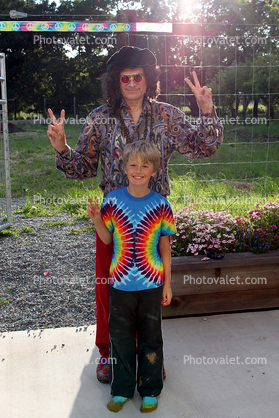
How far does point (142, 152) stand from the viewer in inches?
83.4

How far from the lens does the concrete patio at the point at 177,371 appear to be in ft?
7.43

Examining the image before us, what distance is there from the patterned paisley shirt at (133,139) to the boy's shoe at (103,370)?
107 centimetres

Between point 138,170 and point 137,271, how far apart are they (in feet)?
1.76

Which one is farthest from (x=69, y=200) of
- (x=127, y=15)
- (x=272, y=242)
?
(x=272, y=242)

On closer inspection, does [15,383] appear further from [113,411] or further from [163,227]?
[163,227]

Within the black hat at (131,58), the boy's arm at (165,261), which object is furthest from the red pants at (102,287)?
the black hat at (131,58)

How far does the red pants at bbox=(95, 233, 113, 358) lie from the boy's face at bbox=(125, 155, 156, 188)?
469 millimetres

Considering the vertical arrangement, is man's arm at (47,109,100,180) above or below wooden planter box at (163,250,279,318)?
above

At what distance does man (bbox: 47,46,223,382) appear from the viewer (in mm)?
2338

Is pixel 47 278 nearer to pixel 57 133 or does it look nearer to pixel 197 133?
pixel 57 133

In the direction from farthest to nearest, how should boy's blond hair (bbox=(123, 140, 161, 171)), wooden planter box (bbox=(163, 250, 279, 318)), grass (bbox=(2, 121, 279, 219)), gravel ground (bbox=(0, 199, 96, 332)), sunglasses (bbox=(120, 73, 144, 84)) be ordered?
1. grass (bbox=(2, 121, 279, 219))
2. gravel ground (bbox=(0, 199, 96, 332))
3. wooden planter box (bbox=(163, 250, 279, 318))
4. sunglasses (bbox=(120, 73, 144, 84))
5. boy's blond hair (bbox=(123, 140, 161, 171))

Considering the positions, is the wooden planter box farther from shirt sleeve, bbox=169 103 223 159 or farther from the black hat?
the black hat

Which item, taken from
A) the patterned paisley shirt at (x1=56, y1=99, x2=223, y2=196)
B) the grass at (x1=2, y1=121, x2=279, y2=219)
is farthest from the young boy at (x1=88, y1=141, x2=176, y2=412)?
the grass at (x1=2, y1=121, x2=279, y2=219)

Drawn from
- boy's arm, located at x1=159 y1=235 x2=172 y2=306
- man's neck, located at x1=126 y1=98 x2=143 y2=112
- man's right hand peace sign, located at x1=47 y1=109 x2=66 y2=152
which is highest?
man's neck, located at x1=126 y1=98 x2=143 y2=112
